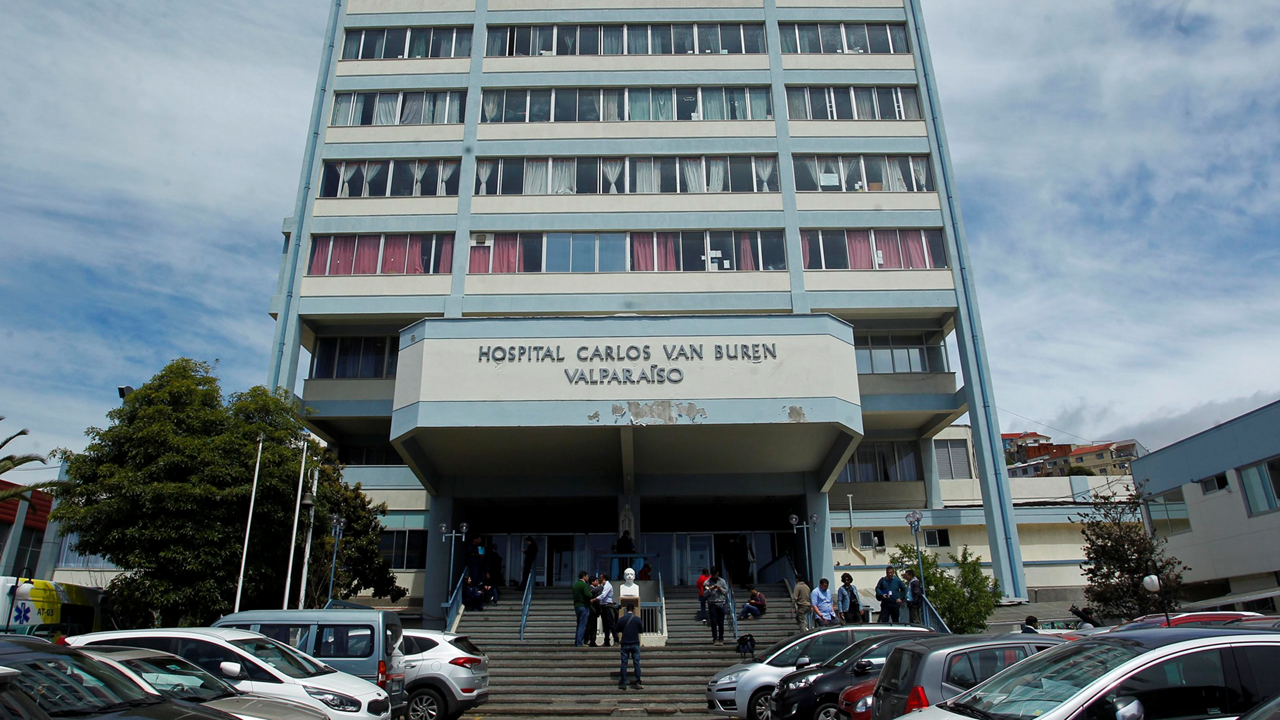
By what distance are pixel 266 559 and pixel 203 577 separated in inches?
74.2

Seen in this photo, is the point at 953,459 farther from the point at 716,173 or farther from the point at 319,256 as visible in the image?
the point at 319,256

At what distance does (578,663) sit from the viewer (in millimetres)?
17359

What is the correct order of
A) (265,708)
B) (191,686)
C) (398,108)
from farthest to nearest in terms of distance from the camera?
(398,108) < (191,686) < (265,708)

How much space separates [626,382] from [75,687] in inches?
665

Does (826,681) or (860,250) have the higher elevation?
(860,250)

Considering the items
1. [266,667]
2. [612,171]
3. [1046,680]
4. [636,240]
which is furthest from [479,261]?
[1046,680]

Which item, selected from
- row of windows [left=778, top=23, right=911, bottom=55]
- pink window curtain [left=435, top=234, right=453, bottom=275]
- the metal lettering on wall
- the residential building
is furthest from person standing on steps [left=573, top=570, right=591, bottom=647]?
row of windows [left=778, top=23, right=911, bottom=55]

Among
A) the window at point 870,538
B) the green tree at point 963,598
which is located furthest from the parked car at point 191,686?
the window at point 870,538

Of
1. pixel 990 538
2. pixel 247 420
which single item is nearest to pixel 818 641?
pixel 247 420

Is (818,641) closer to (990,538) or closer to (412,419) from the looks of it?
(412,419)

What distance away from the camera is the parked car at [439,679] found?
1265cm

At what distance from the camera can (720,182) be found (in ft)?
101

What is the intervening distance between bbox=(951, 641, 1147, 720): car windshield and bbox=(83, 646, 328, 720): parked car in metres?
6.18

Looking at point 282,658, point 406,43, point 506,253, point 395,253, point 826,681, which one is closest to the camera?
point 282,658
